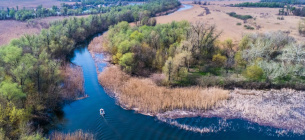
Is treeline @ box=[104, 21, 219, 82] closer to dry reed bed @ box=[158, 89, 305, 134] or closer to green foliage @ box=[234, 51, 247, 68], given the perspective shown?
green foliage @ box=[234, 51, 247, 68]

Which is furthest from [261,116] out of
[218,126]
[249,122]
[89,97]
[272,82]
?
[89,97]

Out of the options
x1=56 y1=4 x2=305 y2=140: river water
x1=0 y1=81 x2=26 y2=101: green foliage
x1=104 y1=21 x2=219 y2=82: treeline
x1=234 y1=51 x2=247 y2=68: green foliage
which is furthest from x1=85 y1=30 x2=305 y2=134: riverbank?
x1=0 y1=81 x2=26 y2=101: green foliage

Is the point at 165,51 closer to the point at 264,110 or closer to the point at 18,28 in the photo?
the point at 264,110

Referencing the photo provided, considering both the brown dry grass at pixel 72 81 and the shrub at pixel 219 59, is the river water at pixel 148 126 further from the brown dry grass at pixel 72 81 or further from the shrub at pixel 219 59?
the shrub at pixel 219 59

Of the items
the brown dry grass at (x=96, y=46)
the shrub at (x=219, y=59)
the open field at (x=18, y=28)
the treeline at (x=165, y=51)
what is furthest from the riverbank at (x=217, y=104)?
the open field at (x=18, y=28)

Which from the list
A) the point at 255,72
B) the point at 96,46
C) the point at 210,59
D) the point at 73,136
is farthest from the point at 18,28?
the point at 255,72
